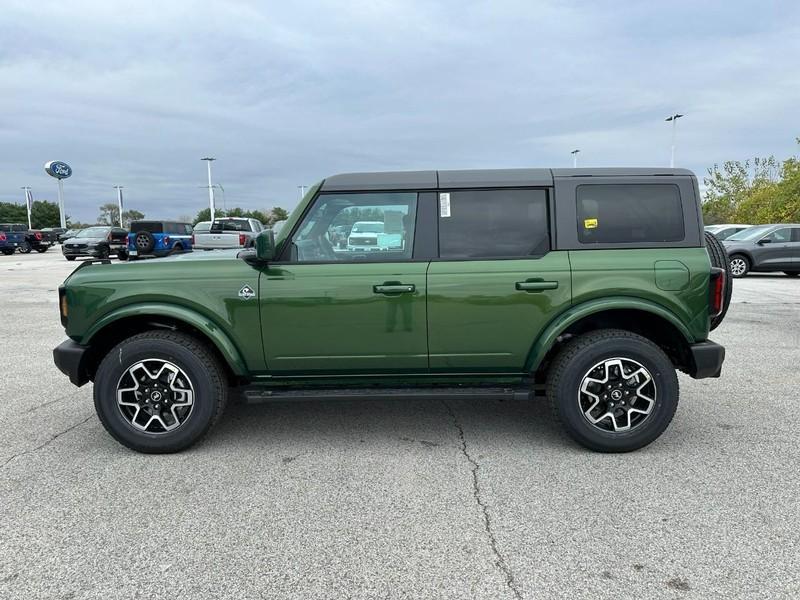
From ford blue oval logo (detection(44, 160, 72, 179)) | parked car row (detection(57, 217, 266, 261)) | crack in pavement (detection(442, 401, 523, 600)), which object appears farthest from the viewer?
ford blue oval logo (detection(44, 160, 72, 179))

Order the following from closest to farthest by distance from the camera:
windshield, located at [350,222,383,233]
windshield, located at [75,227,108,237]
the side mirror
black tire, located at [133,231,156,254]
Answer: the side mirror
windshield, located at [350,222,383,233]
black tire, located at [133,231,156,254]
windshield, located at [75,227,108,237]

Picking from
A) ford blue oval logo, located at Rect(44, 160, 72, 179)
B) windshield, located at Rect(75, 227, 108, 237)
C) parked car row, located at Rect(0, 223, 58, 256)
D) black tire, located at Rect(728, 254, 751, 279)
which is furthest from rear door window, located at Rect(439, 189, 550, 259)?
ford blue oval logo, located at Rect(44, 160, 72, 179)

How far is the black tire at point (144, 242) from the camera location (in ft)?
72.4

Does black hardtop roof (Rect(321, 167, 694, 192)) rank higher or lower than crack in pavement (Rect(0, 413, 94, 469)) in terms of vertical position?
higher

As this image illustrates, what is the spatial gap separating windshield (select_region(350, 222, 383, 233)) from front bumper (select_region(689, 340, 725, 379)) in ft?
7.18

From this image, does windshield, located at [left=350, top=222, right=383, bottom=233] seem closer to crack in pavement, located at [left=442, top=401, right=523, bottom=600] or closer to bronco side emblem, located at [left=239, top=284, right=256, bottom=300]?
bronco side emblem, located at [left=239, top=284, right=256, bottom=300]

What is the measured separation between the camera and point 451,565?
7.80 ft

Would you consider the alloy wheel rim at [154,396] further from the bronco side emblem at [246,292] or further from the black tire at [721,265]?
the black tire at [721,265]

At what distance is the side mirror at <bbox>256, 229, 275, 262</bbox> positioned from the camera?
3.38 metres

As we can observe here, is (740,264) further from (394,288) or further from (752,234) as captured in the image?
(394,288)

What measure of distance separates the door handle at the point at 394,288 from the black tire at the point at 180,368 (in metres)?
1.20

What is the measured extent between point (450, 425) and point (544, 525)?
1.43 meters

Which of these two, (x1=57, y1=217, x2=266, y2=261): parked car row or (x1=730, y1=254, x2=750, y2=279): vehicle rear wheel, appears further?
(x1=57, y1=217, x2=266, y2=261): parked car row

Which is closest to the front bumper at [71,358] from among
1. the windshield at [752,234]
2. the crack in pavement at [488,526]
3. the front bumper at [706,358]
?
the crack in pavement at [488,526]
